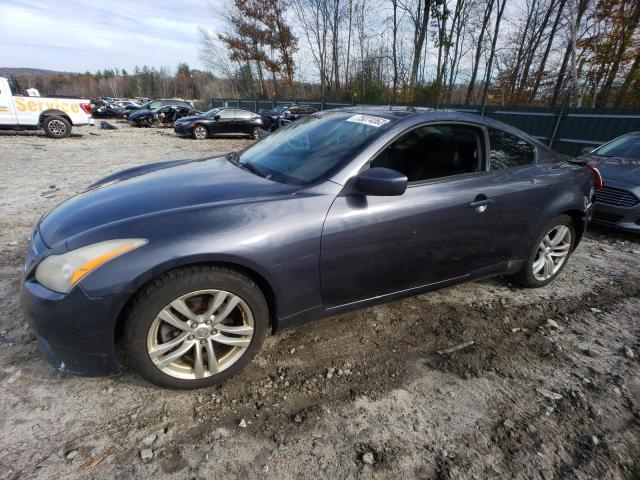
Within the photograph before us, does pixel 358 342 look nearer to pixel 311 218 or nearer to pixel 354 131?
pixel 311 218

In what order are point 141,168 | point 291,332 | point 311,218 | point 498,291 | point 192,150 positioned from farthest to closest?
1. point 192,150
2. point 498,291
3. point 141,168
4. point 291,332
5. point 311,218

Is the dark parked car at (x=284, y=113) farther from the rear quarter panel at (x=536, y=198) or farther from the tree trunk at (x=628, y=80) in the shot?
the tree trunk at (x=628, y=80)

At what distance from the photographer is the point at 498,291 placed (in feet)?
11.0

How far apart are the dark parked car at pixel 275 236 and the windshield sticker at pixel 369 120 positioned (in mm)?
17

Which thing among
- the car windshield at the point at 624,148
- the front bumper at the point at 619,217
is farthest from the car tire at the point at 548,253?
the car windshield at the point at 624,148

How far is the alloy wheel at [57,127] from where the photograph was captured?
12.7 meters

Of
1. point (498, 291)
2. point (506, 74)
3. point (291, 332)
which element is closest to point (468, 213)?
point (498, 291)

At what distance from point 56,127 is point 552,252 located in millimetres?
15558

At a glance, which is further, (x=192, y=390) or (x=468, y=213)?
(x=468, y=213)

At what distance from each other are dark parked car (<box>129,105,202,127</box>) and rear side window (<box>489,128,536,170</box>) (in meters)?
19.8

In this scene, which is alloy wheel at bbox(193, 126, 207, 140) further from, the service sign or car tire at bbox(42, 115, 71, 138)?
car tire at bbox(42, 115, 71, 138)

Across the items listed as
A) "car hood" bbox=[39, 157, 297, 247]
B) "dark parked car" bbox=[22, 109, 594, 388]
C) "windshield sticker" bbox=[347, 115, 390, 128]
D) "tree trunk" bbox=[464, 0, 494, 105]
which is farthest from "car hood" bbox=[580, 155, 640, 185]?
A: "tree trunk" bbox=[464, 0, 494, 105]

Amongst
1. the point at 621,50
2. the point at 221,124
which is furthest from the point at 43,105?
the point at 621,50

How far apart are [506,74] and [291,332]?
1163 inches
